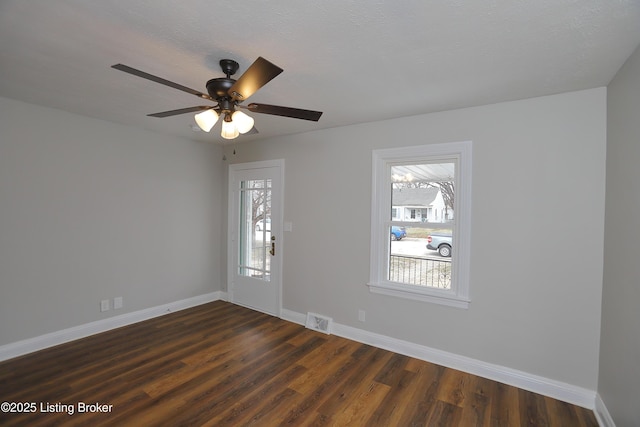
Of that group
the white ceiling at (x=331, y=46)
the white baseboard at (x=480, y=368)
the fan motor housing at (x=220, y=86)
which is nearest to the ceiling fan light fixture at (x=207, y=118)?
the fan motor housing at (x=220, y=86)

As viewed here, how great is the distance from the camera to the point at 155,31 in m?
1.65

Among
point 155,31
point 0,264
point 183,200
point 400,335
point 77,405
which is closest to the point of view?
point 155,31

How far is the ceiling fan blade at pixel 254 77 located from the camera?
1427 millimetres

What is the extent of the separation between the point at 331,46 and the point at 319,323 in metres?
2.99

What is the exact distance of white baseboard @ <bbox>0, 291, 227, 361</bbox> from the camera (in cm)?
284

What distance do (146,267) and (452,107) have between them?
4065mm

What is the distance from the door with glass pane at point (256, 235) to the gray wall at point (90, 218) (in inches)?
17.3

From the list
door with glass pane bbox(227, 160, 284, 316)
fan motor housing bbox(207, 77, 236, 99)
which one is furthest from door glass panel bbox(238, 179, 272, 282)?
fan motor housing bbox(207, 77, 236, 99)

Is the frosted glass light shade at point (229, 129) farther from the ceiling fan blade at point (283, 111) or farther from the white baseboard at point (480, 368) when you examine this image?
the white baseboard at point (480, 368)

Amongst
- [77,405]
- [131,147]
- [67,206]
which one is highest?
[131,147]

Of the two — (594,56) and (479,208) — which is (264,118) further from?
(594,56)

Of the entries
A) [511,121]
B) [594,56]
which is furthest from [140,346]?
[594,56]

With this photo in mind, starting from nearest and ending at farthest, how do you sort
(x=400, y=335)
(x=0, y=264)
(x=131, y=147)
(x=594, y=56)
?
(x=594, y=56) → (x=0, y=264) → (x=400, y=335) → (x=131, y=147)

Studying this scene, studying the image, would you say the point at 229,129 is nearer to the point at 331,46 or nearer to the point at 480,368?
the point at 331,46
